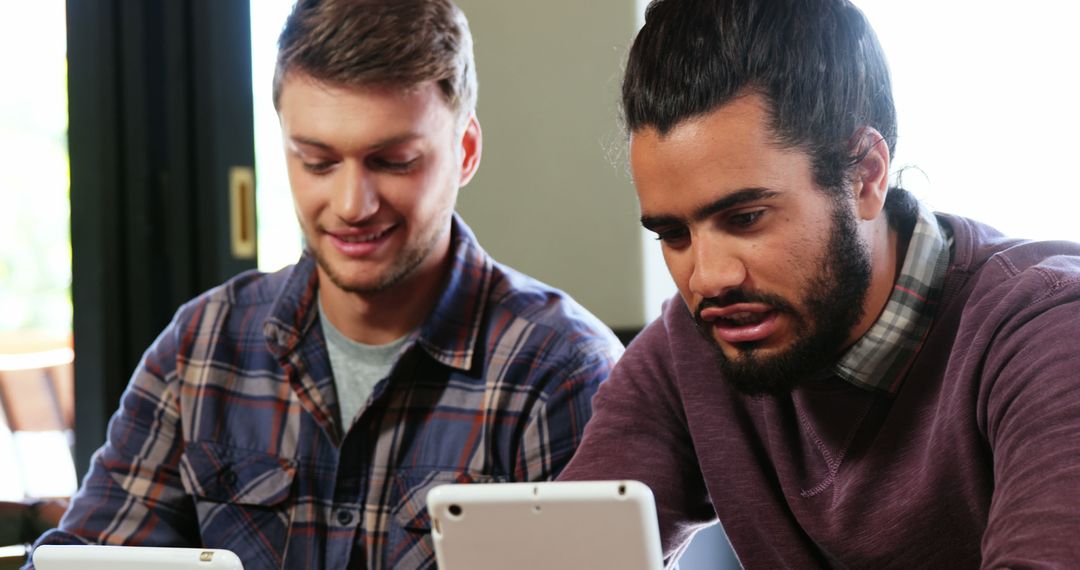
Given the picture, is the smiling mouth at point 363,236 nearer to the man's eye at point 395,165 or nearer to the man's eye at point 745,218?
the man's eye at point 395,165

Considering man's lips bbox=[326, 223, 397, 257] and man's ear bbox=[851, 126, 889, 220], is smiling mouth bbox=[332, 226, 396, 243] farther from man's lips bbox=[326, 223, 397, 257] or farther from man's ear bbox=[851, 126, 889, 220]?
man's ear bbox=[851, 126, 889, 220]

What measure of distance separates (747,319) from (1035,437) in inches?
12.3

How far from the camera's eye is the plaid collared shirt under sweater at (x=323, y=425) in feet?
5.48

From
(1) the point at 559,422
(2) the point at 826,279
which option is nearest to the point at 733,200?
(2) the point at 826,279

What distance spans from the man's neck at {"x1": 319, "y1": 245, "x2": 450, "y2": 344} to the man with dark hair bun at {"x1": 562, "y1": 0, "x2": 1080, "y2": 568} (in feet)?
1.70

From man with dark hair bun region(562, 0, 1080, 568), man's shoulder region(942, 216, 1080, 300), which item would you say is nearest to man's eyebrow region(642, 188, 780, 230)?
man with dark hair bun region(562, 0, 1080, 568)

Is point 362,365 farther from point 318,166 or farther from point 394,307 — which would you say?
point 318,166

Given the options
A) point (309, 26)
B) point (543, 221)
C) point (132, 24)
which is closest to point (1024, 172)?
point (543, 221)

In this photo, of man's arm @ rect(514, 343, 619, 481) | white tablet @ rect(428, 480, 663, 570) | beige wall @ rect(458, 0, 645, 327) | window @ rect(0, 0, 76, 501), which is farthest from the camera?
window @ rect(0, 0, 76, 501)

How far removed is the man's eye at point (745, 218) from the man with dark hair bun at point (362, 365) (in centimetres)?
49

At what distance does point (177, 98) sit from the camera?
2.67 metres

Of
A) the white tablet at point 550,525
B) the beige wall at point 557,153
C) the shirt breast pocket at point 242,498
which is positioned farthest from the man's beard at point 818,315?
the beige wall at point 557,153

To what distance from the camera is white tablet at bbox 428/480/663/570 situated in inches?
36.0

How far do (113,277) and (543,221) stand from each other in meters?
0.91
